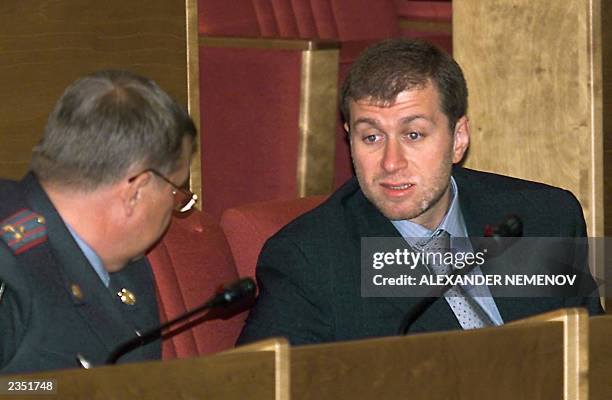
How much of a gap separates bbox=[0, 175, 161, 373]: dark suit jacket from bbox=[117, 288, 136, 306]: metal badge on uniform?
4 cm

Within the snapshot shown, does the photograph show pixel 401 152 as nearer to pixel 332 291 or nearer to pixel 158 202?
pixel 332 291

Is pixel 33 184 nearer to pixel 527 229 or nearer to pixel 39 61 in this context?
pixel 39 61

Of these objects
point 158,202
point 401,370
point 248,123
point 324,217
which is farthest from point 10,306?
point 248,123

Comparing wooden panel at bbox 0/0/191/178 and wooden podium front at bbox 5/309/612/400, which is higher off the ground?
wooden panel at bbox 0/0/191/178

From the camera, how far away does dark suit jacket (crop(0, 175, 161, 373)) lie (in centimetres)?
202

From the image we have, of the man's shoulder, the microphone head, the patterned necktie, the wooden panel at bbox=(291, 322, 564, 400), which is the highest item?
the microphone head

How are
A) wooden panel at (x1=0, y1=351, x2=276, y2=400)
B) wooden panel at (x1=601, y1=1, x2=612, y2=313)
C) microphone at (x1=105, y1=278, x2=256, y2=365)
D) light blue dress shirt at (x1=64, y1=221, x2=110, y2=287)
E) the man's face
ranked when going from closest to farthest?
wooden panel at (x1=0, y1=351, x2=276, y2=400)
microphone at (x1=105, y1=278, x2=256, y2=365)
light blue dress shirt at (x1=64, y1=221, x2=110, y2=287)
the man's face
wooden panel at (x1=601, y1=1, x2=612, y2=313)

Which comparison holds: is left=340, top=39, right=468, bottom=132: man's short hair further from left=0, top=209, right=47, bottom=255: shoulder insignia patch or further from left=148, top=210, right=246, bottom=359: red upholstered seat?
left=0, top=209, right=47, bottom=255: shoulder insignia patch

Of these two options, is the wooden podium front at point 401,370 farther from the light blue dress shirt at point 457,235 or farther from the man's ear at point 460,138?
the man's ear at point 460,138

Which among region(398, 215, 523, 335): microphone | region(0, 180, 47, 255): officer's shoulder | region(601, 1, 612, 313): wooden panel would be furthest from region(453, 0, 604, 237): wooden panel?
region(0, 180, 47, 255): officer's shoulder

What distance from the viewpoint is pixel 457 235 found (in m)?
2.69

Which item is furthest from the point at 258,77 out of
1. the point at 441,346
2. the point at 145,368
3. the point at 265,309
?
the point at 145,368

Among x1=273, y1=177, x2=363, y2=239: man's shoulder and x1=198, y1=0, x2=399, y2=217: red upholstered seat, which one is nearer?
x1=273, y1=177, x2=363, y2=239: man's shoulder

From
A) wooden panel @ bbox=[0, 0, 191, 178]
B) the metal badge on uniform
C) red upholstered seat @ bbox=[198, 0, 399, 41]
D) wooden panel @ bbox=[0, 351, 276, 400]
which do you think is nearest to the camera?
wooden panel @ bbox=[0, 351, 276, 400]
